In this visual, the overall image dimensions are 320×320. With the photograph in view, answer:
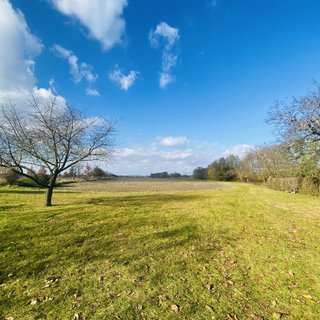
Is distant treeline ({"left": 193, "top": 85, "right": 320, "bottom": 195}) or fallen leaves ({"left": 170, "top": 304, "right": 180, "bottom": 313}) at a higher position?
distant treeline ({"left": 193, "top": 85, "right": 320, "bottom": 195})

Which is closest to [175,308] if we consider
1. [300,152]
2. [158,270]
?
[158,270]

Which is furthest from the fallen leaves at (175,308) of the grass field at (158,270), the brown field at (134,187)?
the brown field at (134,187)

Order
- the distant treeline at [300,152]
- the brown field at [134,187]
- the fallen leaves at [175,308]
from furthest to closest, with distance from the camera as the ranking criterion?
the brown field at [134,187], the distant treeline at [300,152], the fallen leaves at [175,308]

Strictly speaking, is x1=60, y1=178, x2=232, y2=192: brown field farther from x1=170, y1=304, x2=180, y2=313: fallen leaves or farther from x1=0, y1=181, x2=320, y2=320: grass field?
x1=170, y1=304, x2=180, y2=313: fallen leaves

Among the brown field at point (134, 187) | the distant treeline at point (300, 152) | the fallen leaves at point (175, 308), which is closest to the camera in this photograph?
the fallen leaves at point (175, 308)

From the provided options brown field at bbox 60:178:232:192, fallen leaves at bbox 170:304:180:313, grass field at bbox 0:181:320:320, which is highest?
brown field at bbox 60:178:232:192

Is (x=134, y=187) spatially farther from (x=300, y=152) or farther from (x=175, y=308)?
(x=175, y=308)

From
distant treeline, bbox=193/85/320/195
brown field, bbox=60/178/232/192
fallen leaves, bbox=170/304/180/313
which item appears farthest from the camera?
brown field, bbox=60/178/232/192

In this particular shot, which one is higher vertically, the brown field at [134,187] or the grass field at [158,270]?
the brown field at [134,187]

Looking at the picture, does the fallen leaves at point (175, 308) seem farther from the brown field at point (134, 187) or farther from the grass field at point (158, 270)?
the brown field at point (134, 187)

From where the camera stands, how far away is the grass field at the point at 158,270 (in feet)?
12.3

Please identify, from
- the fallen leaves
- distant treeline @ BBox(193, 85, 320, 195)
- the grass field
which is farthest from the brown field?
the fallen leaves

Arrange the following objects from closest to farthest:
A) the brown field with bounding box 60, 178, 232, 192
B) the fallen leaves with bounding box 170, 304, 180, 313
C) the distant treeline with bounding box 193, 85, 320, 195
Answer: the fallen leaves with bounding box 170, 304, 180, 313
the distant treeline with bounding box 193, 85, 320, 195
the brown field with bounding box 60, 178, 232, 192

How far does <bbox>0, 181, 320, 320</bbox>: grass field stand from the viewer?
376cm
